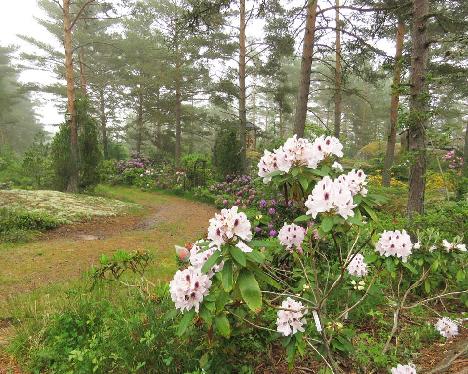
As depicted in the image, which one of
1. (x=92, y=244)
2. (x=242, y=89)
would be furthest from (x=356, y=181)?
(x=242, y=89)

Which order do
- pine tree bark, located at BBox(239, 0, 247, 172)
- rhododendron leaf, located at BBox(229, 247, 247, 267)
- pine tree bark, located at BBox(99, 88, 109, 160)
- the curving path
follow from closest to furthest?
rhododendron leaf, located at BBox(229, 247, 247, 267)
the curving path
pine tree bark, located at BBox(239, 0, 247, 172)
pine tree bark, located at BBox(99, 88, 109, 160)

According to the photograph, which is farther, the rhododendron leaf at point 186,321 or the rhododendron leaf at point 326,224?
the rhododendron leaf at point 186,321

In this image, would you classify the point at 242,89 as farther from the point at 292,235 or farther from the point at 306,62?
the point at 292,235

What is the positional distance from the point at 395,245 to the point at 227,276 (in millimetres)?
1297

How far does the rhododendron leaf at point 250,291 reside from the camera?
1.59 metres

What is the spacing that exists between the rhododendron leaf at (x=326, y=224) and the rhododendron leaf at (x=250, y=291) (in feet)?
1.34

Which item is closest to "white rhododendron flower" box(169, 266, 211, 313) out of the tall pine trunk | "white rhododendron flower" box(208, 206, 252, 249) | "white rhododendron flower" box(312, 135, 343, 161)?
"white rhododendron flower" box(208, 206, 252, 249)

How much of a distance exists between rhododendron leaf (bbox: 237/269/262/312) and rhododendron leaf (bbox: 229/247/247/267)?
0.13 meters

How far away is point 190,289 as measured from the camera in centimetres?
177

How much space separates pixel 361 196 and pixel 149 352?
1807 mm

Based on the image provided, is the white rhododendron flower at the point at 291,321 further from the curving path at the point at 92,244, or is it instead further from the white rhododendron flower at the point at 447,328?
the curving path at the point at 92,244

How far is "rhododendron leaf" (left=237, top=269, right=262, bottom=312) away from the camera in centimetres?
159

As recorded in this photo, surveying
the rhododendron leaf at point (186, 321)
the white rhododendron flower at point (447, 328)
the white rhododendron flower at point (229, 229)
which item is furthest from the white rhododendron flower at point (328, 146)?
the white rhododendron flower at point (447, 328)

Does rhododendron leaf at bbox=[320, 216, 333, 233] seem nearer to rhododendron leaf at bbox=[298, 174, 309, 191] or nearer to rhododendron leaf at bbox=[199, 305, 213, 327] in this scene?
rhododendron leaf at bbox=[298, 174, 309, 191]
